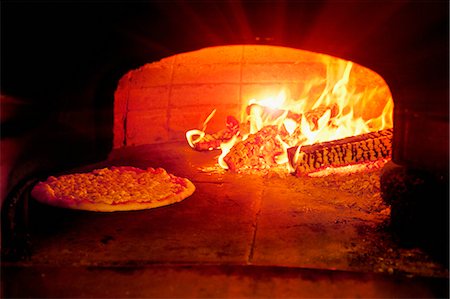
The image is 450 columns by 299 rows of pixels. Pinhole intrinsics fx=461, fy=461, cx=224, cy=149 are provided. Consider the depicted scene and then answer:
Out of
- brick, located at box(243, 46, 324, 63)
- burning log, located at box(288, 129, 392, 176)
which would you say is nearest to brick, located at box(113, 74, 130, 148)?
brick, located at box(243, 46, 324, 63)

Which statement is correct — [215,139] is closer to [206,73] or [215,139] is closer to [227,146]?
[227,146]

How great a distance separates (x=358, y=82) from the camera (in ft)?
20.6

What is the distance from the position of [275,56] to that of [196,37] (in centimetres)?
393

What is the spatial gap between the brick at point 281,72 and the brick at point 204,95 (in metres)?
0.26

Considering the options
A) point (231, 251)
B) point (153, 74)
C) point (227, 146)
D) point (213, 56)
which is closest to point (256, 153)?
point (227, 146)

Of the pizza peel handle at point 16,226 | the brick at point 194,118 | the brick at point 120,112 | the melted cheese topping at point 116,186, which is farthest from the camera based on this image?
the brick at point 194,118

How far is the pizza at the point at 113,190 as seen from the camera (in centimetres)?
351

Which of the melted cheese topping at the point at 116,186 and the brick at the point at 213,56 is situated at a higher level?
the brick at the point at 213,56

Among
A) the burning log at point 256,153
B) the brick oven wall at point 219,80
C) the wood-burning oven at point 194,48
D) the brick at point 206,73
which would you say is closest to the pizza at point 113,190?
the wood-burning oven at point 194,48

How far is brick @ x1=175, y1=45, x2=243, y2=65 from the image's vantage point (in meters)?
6.46

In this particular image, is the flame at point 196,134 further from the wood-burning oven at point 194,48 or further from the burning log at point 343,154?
the wood-burning oven at point 194,48

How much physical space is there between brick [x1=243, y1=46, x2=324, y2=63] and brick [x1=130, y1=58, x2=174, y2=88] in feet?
3.61

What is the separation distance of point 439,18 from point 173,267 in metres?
1.89

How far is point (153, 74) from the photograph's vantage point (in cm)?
639
